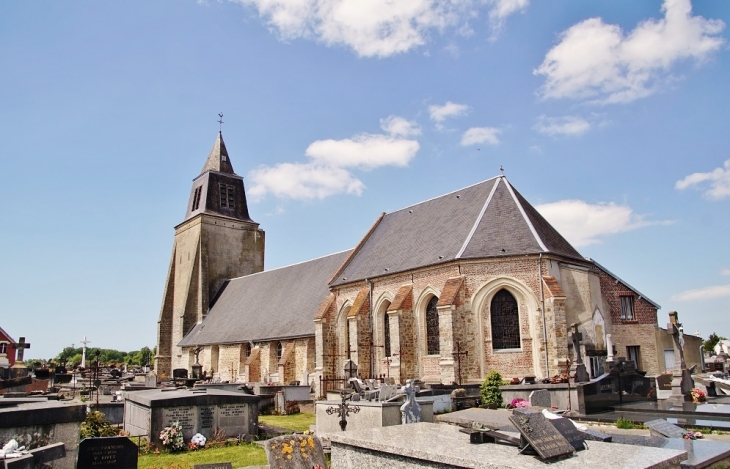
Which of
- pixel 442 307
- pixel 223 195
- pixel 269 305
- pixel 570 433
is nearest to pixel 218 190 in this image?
pixel 223 195

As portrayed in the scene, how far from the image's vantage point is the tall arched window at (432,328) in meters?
21.0

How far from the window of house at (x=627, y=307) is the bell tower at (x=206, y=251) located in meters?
25.1

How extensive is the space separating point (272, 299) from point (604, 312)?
17519 mm

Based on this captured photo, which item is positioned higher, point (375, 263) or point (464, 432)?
point (375, 263)

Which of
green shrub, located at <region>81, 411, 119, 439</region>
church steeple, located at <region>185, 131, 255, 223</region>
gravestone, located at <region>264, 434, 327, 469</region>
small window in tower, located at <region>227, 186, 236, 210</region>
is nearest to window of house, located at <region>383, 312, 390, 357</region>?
green shrub, located at <region>81, 411, 119, 439</region>

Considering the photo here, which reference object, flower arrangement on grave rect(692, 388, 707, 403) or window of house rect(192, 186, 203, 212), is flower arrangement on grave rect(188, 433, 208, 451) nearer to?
flower arrangement on grave rect(692, 388, 707, 403)

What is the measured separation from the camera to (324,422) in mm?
10992

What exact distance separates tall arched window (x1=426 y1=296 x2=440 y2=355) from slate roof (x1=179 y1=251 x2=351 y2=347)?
21.4 feet

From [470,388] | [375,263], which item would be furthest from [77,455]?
[375,263]

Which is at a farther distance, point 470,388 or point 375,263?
point 375,263

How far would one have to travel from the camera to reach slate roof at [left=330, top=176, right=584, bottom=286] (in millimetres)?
20109

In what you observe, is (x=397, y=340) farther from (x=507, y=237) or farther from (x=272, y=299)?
(x=272, y=299)

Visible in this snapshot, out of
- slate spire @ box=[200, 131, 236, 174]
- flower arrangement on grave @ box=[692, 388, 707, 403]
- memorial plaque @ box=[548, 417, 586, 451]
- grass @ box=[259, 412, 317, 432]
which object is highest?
slate spire @ box=[200, 131, 236, 174]

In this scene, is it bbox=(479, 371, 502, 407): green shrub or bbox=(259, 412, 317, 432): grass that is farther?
bbox=(479, 371, 502, 407): green shrub
